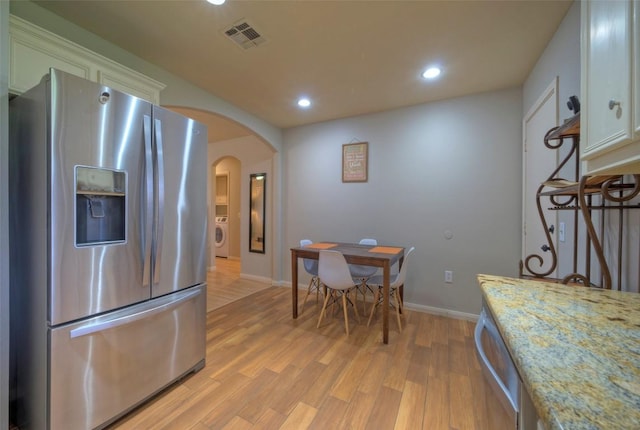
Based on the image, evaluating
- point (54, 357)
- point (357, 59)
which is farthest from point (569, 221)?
point (54, 357)

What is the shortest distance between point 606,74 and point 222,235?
6639 millimetres

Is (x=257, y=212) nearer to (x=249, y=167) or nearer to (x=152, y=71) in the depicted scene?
(x=249, y=167)

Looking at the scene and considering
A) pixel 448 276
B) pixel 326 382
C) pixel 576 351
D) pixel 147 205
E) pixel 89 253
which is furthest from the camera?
pixel 448 276

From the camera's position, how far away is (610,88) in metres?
0.83

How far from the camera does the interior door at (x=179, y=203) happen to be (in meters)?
1.57

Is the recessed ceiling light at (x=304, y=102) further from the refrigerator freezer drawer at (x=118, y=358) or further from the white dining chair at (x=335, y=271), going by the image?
the refrigerator freezer drawer at (x=118, y=358)

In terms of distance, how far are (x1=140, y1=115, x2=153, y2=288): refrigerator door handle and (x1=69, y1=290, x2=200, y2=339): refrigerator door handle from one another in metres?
0.16

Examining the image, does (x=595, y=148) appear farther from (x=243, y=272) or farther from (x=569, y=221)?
(x=243, y=272)

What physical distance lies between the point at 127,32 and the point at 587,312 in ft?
10.3

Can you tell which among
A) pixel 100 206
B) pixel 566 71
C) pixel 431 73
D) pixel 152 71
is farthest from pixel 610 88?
pixel 152 71

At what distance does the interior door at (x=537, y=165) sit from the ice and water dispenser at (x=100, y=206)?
2830 mm

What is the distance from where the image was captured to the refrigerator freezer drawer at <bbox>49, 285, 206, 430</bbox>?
1204 millimetres

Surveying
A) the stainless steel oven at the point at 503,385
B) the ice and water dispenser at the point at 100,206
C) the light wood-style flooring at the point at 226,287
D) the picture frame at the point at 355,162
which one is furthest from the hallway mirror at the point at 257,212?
the stainless steel oven at the point at 503,385

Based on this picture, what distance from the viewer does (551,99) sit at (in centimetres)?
189
